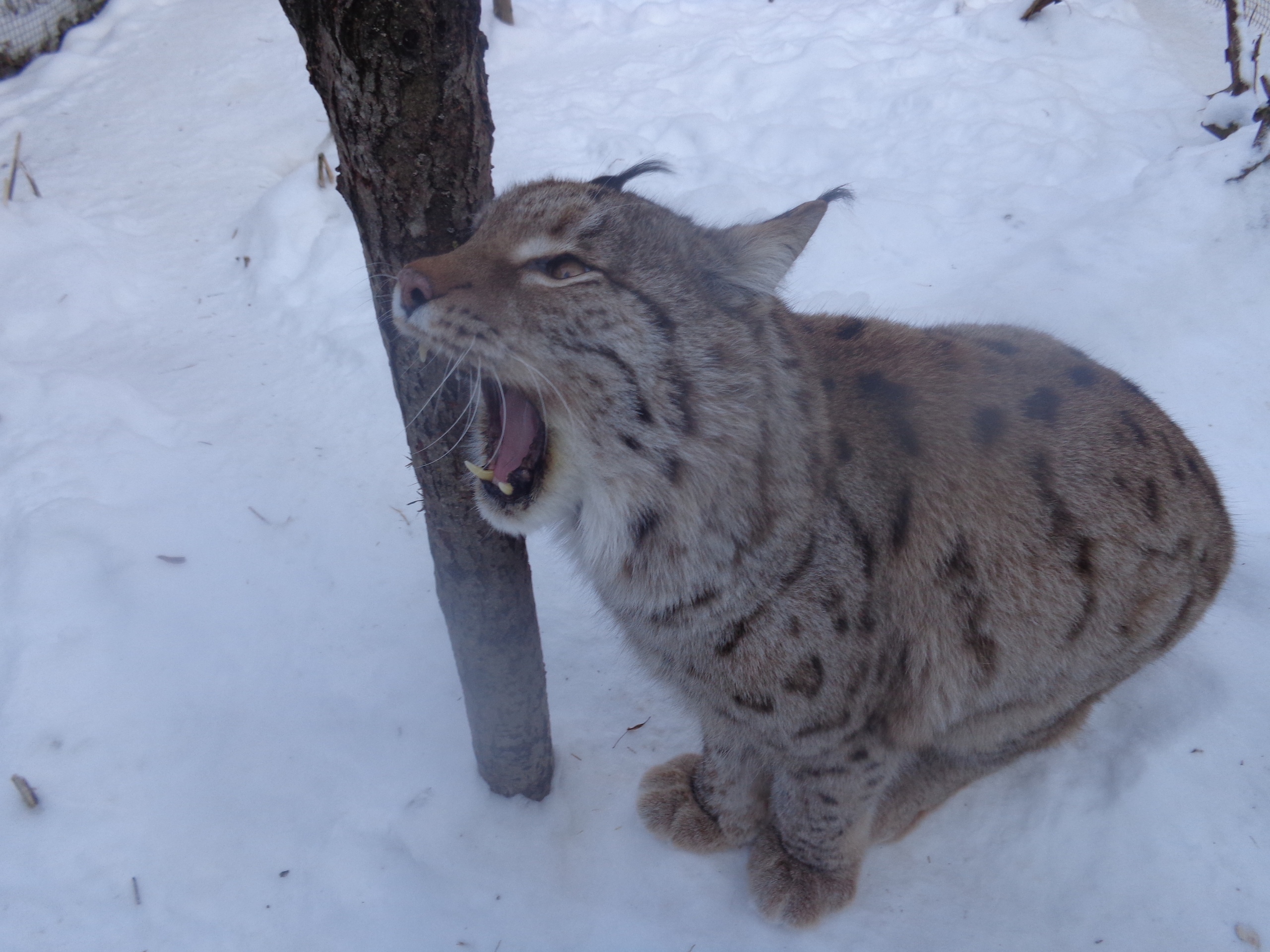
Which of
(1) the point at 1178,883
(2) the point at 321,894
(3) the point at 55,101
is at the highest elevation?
(3) the point at 55,101

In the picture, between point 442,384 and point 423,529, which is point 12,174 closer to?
point 423,529

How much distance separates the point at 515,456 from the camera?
7.47ft

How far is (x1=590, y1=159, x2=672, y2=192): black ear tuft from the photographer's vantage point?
2510 mm

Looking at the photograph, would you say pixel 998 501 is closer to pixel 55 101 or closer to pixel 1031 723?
pixel 1031 723

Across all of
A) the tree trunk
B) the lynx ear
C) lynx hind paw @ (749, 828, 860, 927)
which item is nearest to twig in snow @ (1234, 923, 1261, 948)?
lynx hind paw @ (749, 828, 860, 927)

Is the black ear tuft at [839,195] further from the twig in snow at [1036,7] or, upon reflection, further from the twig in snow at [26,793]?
the twig in snow at [1036,7]

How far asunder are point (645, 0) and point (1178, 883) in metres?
8.42

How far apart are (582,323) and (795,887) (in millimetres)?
2082

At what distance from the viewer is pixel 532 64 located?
7.45 meters

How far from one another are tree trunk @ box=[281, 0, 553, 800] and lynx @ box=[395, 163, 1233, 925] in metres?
0.13

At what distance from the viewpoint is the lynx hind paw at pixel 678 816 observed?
10.1 ft

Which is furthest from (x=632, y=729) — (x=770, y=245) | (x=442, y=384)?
(x=770, y=245)

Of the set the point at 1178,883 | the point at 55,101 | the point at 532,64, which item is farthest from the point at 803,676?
the point at 55,101

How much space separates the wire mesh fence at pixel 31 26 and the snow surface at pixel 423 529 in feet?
1.00
